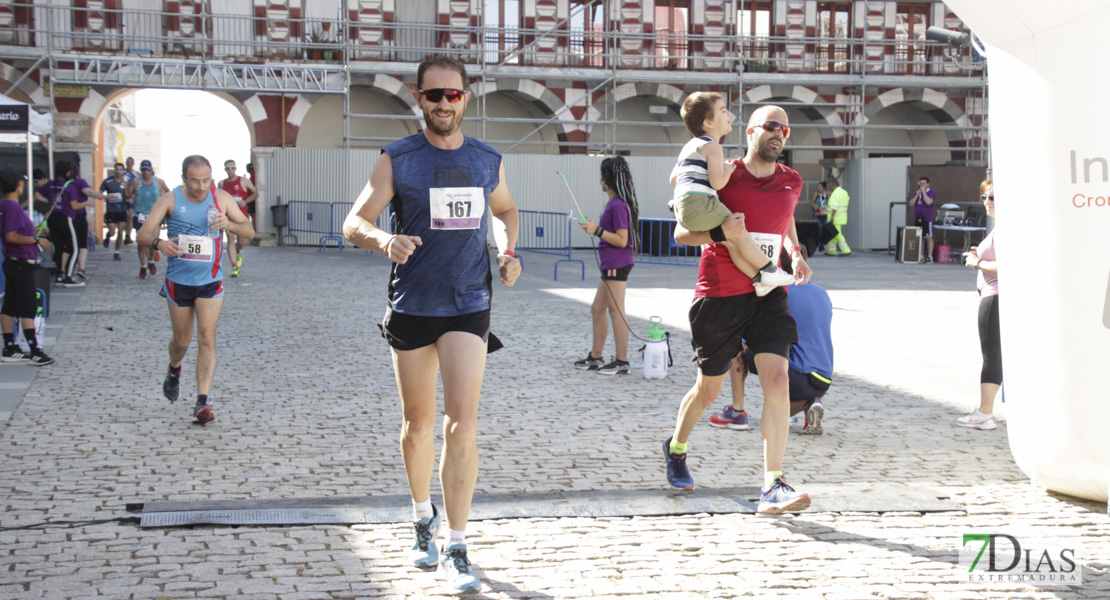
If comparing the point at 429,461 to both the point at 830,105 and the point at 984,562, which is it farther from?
the point at 830,105

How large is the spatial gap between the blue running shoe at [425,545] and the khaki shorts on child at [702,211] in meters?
1.72

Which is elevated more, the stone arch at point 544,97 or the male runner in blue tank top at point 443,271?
the stone arch at point 544,97

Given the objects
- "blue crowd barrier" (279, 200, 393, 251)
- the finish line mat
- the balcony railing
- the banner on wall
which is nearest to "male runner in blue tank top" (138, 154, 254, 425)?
the finish line mat

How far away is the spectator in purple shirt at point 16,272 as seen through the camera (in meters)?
9.27

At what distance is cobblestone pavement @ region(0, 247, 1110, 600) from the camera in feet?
13.5

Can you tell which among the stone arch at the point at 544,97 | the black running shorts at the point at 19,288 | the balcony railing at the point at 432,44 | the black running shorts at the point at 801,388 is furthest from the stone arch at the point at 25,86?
the black running shorts at the point at 801,388

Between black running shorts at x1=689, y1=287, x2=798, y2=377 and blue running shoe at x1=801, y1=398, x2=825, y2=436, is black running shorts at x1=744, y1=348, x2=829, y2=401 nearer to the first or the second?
blue running shoe at x1=801, y1=398, x2=825, y2=436

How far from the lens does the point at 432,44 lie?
30078mm

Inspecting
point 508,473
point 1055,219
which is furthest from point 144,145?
point 1055,219

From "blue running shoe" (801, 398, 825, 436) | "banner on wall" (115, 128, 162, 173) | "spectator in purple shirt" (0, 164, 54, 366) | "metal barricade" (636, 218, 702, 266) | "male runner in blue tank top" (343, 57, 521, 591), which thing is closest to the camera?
"male runner in blue tank top" (343, 57, 521, 591)

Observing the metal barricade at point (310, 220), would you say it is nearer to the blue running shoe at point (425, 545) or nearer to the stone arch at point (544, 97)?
the stone arch at point (544, 97)

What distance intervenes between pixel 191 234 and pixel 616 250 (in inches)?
135

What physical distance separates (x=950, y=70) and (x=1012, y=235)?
95.9 ft

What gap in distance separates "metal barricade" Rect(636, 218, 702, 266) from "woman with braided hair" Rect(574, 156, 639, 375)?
1359cm
